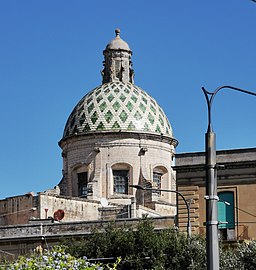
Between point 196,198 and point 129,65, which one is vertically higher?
point 129,65

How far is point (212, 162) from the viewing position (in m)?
19.1

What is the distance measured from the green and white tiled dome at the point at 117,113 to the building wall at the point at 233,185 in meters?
21.7

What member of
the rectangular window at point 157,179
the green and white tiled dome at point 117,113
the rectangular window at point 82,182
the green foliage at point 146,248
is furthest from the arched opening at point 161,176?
the green foliage at point 146,248

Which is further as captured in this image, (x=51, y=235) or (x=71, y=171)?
(x=71, y=171)

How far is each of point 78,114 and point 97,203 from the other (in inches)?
263

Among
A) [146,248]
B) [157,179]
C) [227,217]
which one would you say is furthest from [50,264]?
[157,179]

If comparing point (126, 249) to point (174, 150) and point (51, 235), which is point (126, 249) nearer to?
point (51, 235)

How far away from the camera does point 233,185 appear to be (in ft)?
138

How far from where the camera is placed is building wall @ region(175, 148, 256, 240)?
136ft

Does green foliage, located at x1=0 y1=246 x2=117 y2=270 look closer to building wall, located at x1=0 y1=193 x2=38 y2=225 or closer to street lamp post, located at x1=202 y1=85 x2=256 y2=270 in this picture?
street lamp post, located at x1=202 y1=85 x2=256 y2=270

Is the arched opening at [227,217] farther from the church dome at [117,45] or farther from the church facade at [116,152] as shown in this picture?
the church dome at [117,45]

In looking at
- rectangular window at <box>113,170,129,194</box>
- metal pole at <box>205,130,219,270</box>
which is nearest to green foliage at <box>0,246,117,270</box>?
metal pole at <box>205,130,219,270</box>

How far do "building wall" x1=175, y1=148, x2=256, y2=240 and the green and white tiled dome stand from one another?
71.1 feet

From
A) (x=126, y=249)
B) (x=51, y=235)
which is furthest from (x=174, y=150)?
(x=126, y=249)
